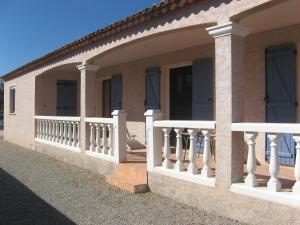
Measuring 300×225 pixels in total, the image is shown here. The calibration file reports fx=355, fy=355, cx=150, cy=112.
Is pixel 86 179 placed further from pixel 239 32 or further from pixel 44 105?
pixel 44 105

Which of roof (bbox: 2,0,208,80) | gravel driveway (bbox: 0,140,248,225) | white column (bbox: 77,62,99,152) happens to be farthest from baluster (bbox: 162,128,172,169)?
white column (bbox: 77,62,99,152)

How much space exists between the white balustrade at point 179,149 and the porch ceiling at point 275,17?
169cm

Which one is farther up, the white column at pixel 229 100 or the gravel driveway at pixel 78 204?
the white column at pixel 229 100

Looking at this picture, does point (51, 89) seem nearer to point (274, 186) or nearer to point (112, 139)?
point (112, 139)

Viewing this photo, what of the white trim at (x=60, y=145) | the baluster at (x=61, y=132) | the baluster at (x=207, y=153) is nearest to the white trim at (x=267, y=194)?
the baluster at (x=207, y=153)

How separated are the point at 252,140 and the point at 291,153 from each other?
2.05 meters

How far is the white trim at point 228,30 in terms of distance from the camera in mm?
4629

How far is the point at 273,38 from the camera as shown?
21.3ft

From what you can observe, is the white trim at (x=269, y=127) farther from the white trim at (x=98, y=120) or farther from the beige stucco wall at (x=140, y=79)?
the beige stucco wall at (x=140, y=79)

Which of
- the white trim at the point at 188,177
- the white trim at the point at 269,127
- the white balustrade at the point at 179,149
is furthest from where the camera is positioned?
the white balustrade at the point at 179,149

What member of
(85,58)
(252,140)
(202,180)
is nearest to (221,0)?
(252,140)

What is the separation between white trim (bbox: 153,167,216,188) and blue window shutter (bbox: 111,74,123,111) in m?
5.22

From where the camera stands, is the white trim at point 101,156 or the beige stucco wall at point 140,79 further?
the beige stucco wall at point 140,79

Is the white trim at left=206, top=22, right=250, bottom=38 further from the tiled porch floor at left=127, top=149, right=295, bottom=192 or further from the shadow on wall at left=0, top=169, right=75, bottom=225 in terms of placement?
the shadow on wall at left=0, top=169, right=75, bottom=225
